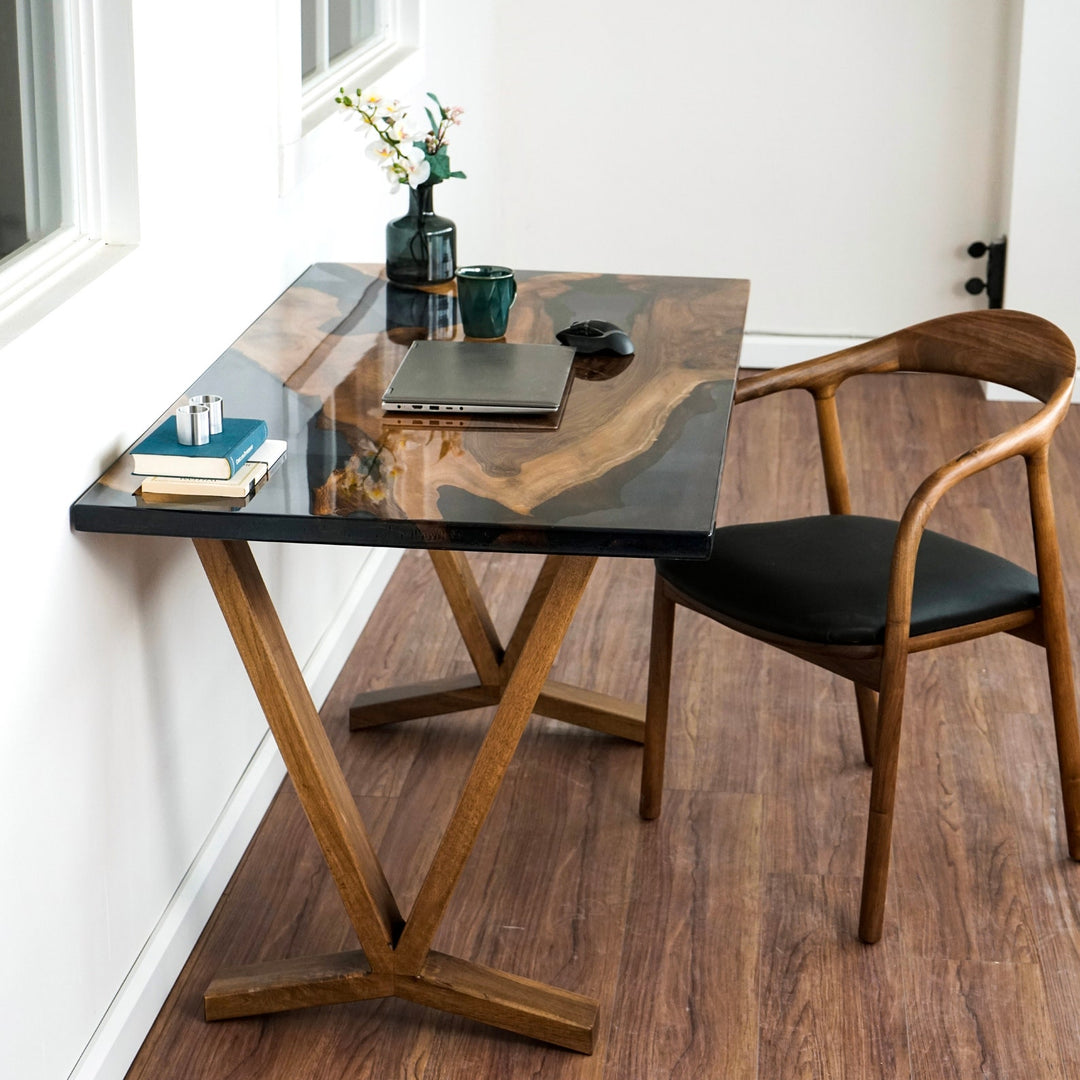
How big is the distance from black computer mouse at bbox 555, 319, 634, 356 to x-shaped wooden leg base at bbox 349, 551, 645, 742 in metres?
0.51

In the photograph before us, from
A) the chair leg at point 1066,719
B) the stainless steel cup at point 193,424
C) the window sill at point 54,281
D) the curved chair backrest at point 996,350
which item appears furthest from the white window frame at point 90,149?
the chair leg at point 1066,719

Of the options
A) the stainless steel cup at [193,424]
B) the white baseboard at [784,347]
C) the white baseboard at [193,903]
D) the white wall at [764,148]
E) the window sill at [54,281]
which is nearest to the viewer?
the window sill at [54,281]

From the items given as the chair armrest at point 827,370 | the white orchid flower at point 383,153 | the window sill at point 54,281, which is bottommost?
the chair armrest at point 827,370

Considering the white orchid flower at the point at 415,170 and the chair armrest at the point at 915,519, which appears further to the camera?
the white orchid flower at the point at 415,170

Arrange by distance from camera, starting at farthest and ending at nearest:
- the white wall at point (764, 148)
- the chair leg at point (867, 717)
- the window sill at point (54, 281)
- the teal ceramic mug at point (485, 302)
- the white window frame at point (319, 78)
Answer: the white wall at point (764, 148) → the chair leg at point (867, 717) → the white window frame at point (319, 78) → the teal ceramic mug at point (485, 302) → the window sill at point (54, 281)

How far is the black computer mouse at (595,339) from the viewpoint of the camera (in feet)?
6.91

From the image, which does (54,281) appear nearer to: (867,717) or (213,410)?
(213,410)

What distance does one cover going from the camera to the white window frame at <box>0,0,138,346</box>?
1.68 metres

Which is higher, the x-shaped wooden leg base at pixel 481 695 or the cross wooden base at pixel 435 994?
the x-shaped wooden leg base at pixel 481 695

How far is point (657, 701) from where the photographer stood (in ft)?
7.36

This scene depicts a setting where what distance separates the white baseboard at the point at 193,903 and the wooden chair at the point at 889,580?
2.06 feet

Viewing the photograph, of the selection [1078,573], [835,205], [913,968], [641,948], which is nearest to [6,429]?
[641,948]

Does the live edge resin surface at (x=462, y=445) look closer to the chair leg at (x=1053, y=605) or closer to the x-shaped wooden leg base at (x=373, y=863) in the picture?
the x-shaped wooden leg base at (x=373, y=863)

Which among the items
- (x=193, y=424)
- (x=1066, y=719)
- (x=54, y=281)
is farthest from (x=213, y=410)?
(x=1066, y=719)
